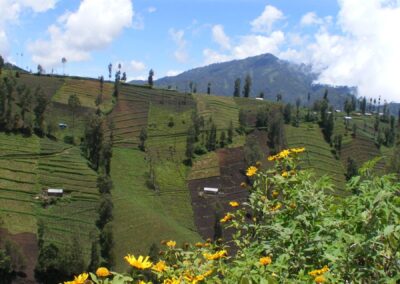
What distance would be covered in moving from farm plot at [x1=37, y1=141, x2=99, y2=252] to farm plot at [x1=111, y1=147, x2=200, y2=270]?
702cm

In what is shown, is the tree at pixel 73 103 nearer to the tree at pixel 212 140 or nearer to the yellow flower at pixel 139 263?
the tree at pixel 212 140

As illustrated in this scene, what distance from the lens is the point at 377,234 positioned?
5918 mm

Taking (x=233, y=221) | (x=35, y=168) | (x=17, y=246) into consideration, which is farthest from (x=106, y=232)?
(x=233, y=221)

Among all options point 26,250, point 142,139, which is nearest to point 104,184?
point 26,250

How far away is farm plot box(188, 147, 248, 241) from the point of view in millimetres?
147625

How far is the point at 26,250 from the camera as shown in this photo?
11344 centimetres

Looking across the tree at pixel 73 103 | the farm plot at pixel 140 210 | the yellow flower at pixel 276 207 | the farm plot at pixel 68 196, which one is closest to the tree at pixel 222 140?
the farm plot at pixel 140 210

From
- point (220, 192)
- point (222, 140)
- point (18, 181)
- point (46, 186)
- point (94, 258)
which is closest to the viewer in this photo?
point (94, 258)

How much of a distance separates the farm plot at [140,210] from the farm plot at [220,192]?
3.82 m

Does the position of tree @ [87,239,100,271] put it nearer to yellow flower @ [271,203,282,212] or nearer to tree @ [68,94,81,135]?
tree @ [68,94,81,135]

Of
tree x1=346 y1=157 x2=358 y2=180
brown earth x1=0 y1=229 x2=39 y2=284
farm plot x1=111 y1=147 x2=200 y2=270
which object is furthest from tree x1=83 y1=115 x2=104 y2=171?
tree x1=346 y1=157 x2=358 y2=180

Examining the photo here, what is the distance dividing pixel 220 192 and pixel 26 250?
69.8 meters

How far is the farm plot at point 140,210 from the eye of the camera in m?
126

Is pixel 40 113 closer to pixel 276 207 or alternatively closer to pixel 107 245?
pixel 107 245
